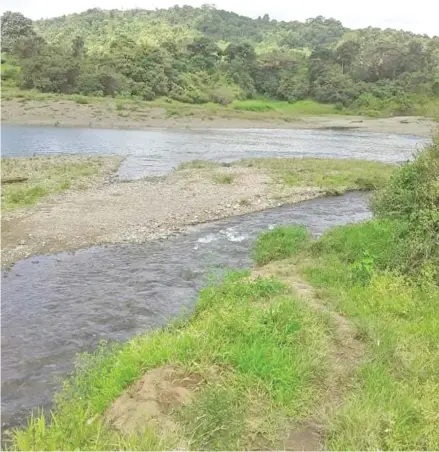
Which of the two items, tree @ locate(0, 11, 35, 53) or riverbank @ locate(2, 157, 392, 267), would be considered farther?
tree @ locate(0, 11, 35, 53)

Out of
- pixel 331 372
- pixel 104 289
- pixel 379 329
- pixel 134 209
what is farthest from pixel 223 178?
pixel 331 372

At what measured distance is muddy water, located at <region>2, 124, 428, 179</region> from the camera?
39844 mm

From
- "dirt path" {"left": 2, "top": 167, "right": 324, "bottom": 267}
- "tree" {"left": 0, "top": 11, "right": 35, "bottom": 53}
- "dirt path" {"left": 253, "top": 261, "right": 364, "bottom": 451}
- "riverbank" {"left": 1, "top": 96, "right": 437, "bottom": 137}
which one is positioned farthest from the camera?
"tree" {"left": 0, "top": 11, "right": 35, "bottom": 53}

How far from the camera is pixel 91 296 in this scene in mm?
12570

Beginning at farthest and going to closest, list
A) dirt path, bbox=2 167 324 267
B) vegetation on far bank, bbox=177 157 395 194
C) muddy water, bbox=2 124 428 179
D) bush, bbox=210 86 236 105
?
bush, bbox=210 86 236 105, muddy water, bbox=2 124 428 179, vegetation on far bank, bbox=177 157 395 194, dirt path, bbox=2 167 324 267

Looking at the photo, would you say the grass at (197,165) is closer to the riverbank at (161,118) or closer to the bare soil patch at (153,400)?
the bare soil patch at (153,400)

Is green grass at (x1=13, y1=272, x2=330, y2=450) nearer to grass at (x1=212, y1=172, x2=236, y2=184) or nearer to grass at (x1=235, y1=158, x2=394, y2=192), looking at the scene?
grass at (x1=235, y1=158, x2=394, y2=192)

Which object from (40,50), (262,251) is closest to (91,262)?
(262,251)

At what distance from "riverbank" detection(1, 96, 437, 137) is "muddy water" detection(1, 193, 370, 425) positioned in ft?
175

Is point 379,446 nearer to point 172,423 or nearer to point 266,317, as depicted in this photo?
point 172,423

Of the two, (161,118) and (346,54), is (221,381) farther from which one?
(346,54)

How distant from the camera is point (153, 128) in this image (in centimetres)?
6762

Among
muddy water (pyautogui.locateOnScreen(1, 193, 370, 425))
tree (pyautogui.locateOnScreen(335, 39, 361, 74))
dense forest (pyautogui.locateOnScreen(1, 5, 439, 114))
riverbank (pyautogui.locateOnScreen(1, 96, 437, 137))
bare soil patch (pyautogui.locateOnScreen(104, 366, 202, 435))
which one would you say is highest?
tree (pyautogui.locateOnScreen(335, 39, 361, 74))

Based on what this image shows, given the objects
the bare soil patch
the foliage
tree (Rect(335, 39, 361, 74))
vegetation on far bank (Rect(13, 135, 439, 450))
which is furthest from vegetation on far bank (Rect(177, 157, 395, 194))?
tree (Rect(335, 39, 361, 74))
